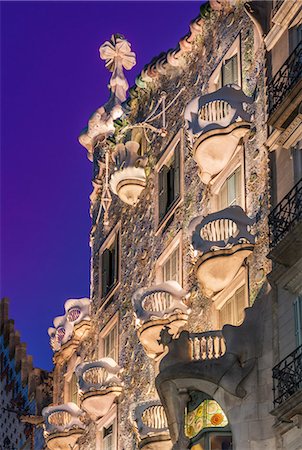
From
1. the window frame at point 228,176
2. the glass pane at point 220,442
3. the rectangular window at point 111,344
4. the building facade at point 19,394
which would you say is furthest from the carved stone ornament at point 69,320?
the glass pane at point 220,442

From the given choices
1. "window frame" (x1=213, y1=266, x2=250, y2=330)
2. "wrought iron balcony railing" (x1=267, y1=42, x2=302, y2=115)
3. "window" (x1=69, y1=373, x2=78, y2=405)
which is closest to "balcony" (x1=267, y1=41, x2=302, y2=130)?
"wrought iron balcony railing" (x1=267, y1=42, x2=302, y2=115)

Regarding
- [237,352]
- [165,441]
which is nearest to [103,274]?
[165,441]

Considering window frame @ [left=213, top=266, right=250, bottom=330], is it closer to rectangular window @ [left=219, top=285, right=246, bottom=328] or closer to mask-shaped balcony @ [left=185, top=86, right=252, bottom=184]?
rectangular window @ [left=219, top=285, right=246, bottom=328]

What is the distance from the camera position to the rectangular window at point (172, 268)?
101ft

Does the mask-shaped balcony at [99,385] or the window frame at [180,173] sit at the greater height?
the window frame at [180,173]

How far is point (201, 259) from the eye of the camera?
26.6 m

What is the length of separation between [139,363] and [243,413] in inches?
303

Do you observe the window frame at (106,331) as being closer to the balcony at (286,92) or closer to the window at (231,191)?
the window at (231,191)

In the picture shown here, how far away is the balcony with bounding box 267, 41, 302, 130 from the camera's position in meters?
25.0

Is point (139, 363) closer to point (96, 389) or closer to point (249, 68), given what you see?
point (96, 389)

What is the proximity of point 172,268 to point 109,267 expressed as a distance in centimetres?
626

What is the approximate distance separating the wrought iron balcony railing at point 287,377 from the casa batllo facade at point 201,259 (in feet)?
0.13

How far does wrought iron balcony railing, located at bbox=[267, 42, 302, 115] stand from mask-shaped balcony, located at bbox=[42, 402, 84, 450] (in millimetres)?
12758

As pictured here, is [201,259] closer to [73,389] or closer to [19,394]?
[73,389]
